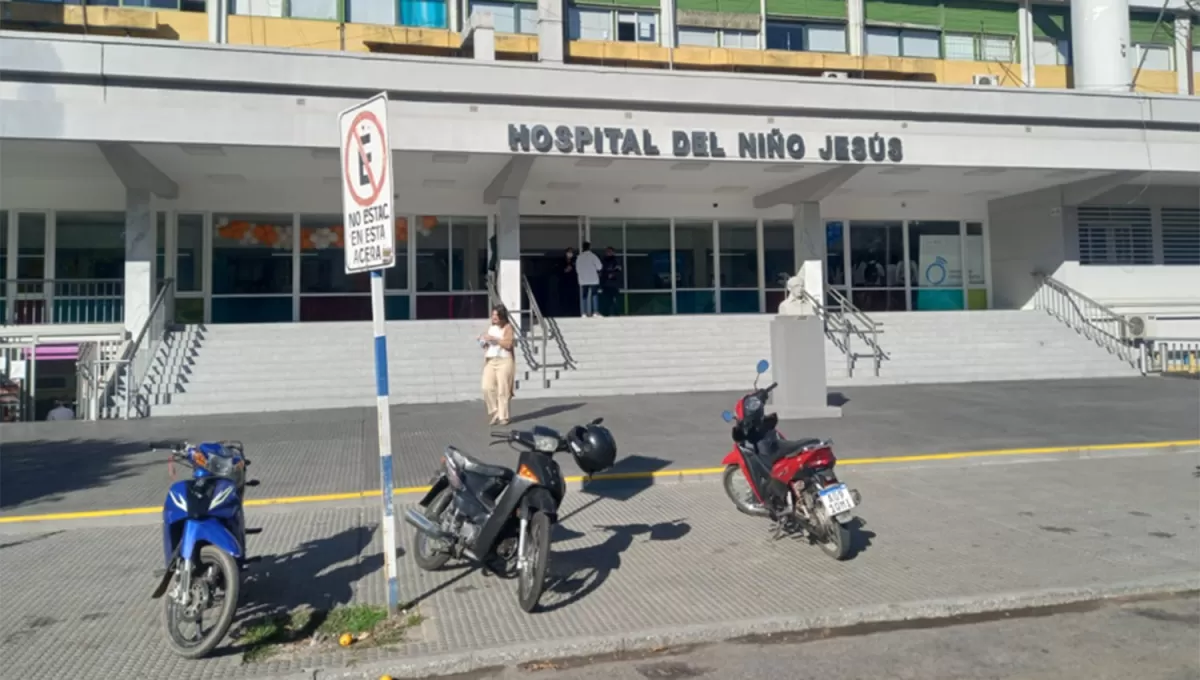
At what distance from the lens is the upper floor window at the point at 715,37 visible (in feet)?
85.3

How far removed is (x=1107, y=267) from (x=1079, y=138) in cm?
519

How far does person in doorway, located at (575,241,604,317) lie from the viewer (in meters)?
19.5

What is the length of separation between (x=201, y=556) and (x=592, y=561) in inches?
107

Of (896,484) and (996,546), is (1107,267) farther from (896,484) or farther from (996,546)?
(996,546)

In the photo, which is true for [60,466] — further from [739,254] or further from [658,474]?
[739,254]

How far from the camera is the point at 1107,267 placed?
22828mm

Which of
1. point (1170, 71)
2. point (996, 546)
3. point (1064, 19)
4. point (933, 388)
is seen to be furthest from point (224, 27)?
point (1170, 71)

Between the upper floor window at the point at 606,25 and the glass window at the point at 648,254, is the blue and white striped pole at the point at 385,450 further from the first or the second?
the upper floor window at the point at 606,25

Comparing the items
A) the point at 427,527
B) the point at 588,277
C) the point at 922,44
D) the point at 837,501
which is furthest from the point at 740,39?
the point at 427,527

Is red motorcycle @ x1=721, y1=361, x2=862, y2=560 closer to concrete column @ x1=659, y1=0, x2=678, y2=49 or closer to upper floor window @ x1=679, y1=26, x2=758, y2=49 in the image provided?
concrete column @ x1=659, y1=0, x2=678, y2=49

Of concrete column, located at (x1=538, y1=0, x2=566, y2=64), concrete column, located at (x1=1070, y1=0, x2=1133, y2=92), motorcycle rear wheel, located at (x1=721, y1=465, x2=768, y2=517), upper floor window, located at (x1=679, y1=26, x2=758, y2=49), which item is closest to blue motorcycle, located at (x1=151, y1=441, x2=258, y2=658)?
motorcycle rear wheel, located at (x1=721, y1=465, x2=768, y2=517)

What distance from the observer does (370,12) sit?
79.2 ft

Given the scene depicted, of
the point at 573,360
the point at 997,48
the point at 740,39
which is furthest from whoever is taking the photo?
the point at 997,48

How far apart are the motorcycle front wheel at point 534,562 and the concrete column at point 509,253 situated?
1304 cm
